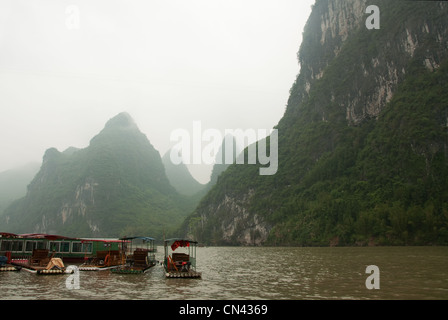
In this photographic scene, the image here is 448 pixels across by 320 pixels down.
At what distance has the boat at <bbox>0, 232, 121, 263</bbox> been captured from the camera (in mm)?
33438

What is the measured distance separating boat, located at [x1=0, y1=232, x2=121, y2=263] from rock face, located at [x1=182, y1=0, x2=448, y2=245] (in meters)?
63.5

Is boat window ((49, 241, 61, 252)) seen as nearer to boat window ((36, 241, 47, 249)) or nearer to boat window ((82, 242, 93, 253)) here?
boat window ((36, 241, 47, 249))

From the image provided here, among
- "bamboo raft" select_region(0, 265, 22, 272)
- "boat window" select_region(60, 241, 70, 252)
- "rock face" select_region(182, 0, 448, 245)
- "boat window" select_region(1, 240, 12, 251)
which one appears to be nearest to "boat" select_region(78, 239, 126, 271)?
"boat window" select_region(60, 241, 70, 252)

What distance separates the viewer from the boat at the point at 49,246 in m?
33.4

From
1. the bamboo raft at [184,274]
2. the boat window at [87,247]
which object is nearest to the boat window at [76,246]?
the boat window at [87,247]

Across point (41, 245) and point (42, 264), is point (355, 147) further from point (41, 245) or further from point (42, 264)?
point (42, 264)

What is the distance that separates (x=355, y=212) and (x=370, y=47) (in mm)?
65244

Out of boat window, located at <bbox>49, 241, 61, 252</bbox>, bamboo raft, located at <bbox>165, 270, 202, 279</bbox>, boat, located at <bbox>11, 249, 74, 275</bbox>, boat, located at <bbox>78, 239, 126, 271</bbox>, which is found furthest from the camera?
boat window, located at <bbox>49, 241, 61, 252</bbox>

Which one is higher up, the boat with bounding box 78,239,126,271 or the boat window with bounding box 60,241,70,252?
the boat window with bounding box 60,241,70,252

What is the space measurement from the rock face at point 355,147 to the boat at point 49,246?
63473 mm

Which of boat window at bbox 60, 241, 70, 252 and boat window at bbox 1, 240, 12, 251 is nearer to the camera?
boat window at bbox 1, 240, 12, 251

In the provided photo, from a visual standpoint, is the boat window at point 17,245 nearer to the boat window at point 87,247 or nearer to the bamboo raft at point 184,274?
the boat window at point 87,247
